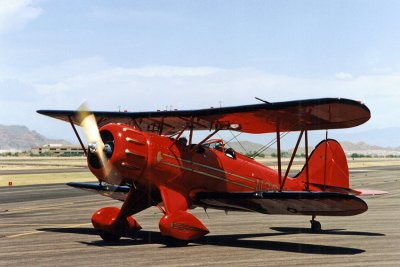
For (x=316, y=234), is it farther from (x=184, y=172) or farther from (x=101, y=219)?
(x=101, y=219)

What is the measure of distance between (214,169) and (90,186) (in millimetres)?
4860

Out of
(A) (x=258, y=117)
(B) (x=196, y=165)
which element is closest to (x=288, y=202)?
(A) (x=258, y=117)

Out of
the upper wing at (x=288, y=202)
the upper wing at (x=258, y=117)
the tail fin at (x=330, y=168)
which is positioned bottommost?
the upper wing at (x=288, y=202)

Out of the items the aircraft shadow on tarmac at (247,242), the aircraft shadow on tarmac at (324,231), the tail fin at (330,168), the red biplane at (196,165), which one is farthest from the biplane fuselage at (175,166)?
the tail fin at (330,168)

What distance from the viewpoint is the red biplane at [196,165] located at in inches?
478

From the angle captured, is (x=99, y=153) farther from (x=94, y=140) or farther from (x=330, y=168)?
(x=330, y=168)

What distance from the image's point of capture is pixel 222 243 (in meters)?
13.2

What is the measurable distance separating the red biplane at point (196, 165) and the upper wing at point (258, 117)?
0.08ft

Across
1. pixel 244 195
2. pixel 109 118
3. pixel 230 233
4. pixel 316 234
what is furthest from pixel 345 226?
pixel 109 118

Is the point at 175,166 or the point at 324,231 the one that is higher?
the point at 175,166

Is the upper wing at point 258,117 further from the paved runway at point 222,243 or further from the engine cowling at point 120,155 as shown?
the paved runway at point 222,243

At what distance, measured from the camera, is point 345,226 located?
16.8 metres

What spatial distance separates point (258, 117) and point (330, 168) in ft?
14.6

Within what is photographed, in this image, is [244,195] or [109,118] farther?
[109,118]
